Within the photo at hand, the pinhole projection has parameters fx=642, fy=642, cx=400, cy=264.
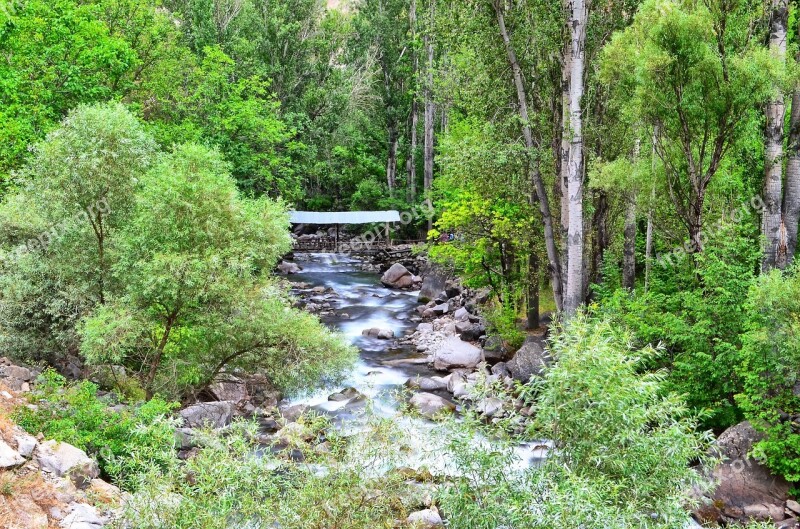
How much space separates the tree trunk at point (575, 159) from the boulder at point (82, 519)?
33.8 ft

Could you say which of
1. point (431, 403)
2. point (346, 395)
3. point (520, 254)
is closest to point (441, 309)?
point (520, 254)

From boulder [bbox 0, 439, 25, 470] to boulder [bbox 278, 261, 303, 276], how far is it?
25.8 metres

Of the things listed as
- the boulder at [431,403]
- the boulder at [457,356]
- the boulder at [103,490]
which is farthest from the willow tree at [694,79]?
the boulder at [103,490]

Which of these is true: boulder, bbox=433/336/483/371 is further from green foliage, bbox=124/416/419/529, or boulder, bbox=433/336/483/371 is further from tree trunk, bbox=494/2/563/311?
green foliage, bbox=124/416/419/529

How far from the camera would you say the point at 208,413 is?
14.1m

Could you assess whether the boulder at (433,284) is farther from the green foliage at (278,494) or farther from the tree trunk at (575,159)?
the green foliage at (278,494)

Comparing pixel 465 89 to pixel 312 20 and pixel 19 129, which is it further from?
pixel 312 20

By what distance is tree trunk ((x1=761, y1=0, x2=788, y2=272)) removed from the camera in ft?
42.2

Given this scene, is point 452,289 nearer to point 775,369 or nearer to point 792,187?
point 792,187

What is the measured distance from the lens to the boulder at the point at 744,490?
35.3 ft

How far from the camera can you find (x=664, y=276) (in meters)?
16.3

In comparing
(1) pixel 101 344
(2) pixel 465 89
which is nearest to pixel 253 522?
(1) pixel 101 344

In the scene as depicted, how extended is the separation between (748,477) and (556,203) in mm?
9196

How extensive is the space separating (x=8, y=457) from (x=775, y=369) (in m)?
12.2
